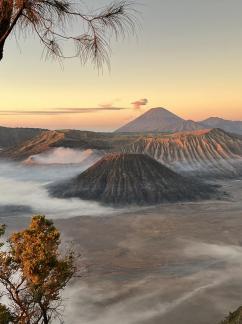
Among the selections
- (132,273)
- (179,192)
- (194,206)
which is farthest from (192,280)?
(179,192)

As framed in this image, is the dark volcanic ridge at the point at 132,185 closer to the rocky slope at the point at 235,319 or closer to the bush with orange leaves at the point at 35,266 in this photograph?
the rocky slope at the point at 235,319

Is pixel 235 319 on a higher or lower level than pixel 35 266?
lower

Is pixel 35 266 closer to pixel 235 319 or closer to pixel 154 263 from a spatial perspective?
pixel 235 319

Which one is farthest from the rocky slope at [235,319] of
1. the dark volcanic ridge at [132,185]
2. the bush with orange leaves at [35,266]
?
the dark volcanic ridge at [132,185]

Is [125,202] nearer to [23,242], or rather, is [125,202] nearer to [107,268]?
[107,268]

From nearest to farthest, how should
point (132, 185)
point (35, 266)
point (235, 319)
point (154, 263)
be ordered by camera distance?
point (35, 266) → point (235, 319) → point (154, 263) → point (132, 185)

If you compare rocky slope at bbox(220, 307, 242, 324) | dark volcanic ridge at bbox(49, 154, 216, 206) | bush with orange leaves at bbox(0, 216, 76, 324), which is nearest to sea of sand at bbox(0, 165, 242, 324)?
bush with orange leaves at bbox(0, 216, 76, 324)

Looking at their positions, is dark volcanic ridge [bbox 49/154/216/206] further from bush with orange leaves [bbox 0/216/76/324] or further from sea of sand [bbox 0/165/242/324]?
bush with orange leaves [bbox 0/216/76/324]

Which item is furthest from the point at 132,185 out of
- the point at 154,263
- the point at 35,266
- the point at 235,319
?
the point at 35,266
